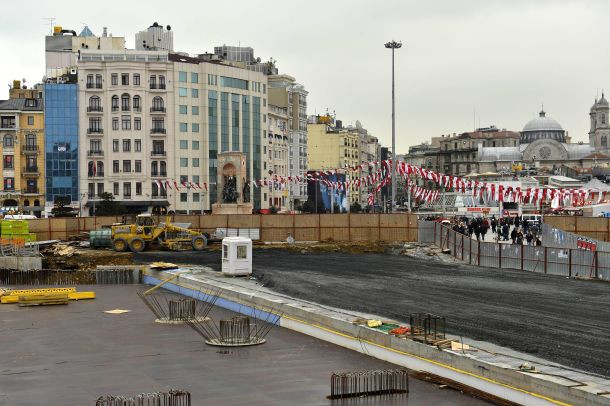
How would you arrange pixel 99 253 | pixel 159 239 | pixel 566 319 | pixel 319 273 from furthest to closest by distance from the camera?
pixel 159 239, pixel 99 253, pixel 319 273, pixel 566 319

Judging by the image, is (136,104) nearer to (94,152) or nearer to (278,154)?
(94,152)

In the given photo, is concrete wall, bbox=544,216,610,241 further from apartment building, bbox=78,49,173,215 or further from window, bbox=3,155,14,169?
window, bbox=3,155,14,169

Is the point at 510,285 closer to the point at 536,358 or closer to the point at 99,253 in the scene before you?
the point at 536,358

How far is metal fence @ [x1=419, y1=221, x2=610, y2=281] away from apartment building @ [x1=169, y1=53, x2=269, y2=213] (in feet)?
199

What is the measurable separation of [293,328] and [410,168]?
38097 millimetres

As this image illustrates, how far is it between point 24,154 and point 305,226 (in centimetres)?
5523

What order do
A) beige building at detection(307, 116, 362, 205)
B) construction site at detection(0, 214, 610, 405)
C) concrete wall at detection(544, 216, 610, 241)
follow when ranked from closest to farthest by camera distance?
1. construction site at detection(0, 214, 610, 405)
2. concrete wall at detection(544, 216, 610, 241)
3. beige building at detection(307, 116, 362, 205)

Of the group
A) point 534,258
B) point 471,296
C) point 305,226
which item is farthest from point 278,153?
point 471,296

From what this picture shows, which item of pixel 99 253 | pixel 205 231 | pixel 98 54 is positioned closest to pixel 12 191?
pixel 98 54

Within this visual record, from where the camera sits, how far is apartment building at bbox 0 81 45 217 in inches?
4107

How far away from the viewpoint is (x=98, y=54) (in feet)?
351

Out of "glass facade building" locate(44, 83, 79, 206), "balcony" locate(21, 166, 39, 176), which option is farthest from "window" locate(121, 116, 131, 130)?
"balcony" locate(21, 166, 39, 176)

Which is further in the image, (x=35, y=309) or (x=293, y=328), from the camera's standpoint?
(x=35, y=309)

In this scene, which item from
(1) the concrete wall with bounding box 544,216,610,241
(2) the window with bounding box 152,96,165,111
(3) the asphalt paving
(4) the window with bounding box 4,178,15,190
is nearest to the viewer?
(3) the asphalt paving
